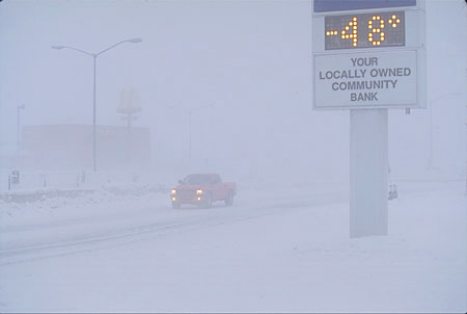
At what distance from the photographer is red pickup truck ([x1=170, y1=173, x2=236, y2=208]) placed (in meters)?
34.3

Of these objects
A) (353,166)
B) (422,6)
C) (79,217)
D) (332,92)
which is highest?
(422,6)

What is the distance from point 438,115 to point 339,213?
102543mm

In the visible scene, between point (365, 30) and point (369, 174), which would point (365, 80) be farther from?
point (369, 174)

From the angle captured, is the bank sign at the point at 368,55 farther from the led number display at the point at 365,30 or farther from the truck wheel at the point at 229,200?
the truck wheel at the point at 229,200

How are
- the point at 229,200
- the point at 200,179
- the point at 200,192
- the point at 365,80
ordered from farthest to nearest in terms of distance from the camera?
the point at 229,200 < the point at 200,179 < the point at 200,192 < the point at 365,80

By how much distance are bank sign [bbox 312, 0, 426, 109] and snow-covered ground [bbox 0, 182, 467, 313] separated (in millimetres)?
3040

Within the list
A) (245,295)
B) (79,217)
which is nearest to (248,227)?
(79,217)

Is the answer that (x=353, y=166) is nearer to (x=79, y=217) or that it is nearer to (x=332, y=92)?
(x=332, y=92)

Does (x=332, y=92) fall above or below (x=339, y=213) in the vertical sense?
above

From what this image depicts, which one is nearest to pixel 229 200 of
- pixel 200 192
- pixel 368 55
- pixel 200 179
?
pixel 200 179

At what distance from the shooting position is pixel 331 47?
16.5 m

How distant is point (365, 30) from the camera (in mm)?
16141

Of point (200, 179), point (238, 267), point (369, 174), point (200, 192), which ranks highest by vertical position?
point (369, 174)

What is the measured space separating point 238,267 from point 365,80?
5.22 meters
